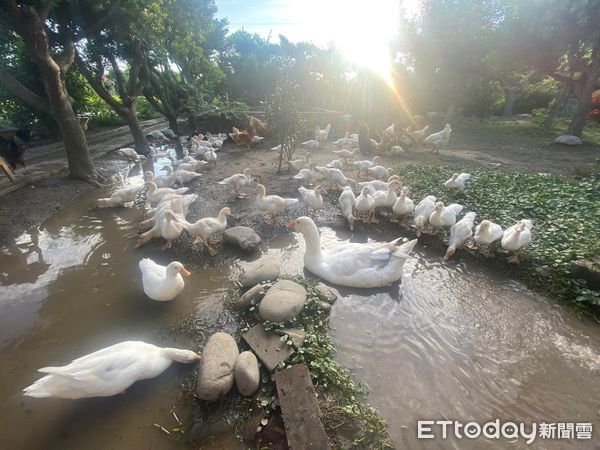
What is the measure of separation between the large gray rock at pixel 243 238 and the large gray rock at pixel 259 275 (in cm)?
106

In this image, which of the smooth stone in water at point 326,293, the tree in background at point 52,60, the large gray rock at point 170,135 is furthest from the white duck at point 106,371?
the large gray rock at point 170,135

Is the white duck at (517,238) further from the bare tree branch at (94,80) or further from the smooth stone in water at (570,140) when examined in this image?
the bare tree branch at (94,80)

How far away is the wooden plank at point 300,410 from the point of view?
2.65 m

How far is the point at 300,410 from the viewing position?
2832mm

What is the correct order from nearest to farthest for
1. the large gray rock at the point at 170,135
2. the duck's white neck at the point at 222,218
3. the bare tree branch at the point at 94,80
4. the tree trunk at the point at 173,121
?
the duck's white neck at the point at 222,218 → the bare tree branch at the point at 94,80 → the large gray rock at the point at 170,135 → the tree trunk at the point at 173,121

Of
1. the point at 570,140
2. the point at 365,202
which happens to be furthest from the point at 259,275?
the point at 570,140

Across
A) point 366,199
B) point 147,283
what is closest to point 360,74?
point 366,199

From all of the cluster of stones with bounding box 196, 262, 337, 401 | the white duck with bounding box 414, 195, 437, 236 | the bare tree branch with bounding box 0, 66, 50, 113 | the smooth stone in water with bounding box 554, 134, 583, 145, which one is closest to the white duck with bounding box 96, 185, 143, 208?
the bare tree branch with bounding box 0, 66, 50, 113

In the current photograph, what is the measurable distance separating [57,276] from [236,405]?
451 cm

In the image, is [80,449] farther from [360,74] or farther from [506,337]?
[360,74]

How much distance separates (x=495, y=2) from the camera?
60.6 feet

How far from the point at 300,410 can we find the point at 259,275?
2.39m

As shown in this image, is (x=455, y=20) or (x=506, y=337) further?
(x=455, y=20)

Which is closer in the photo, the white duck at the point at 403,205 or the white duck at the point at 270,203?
the white duck at the point at 403,205
